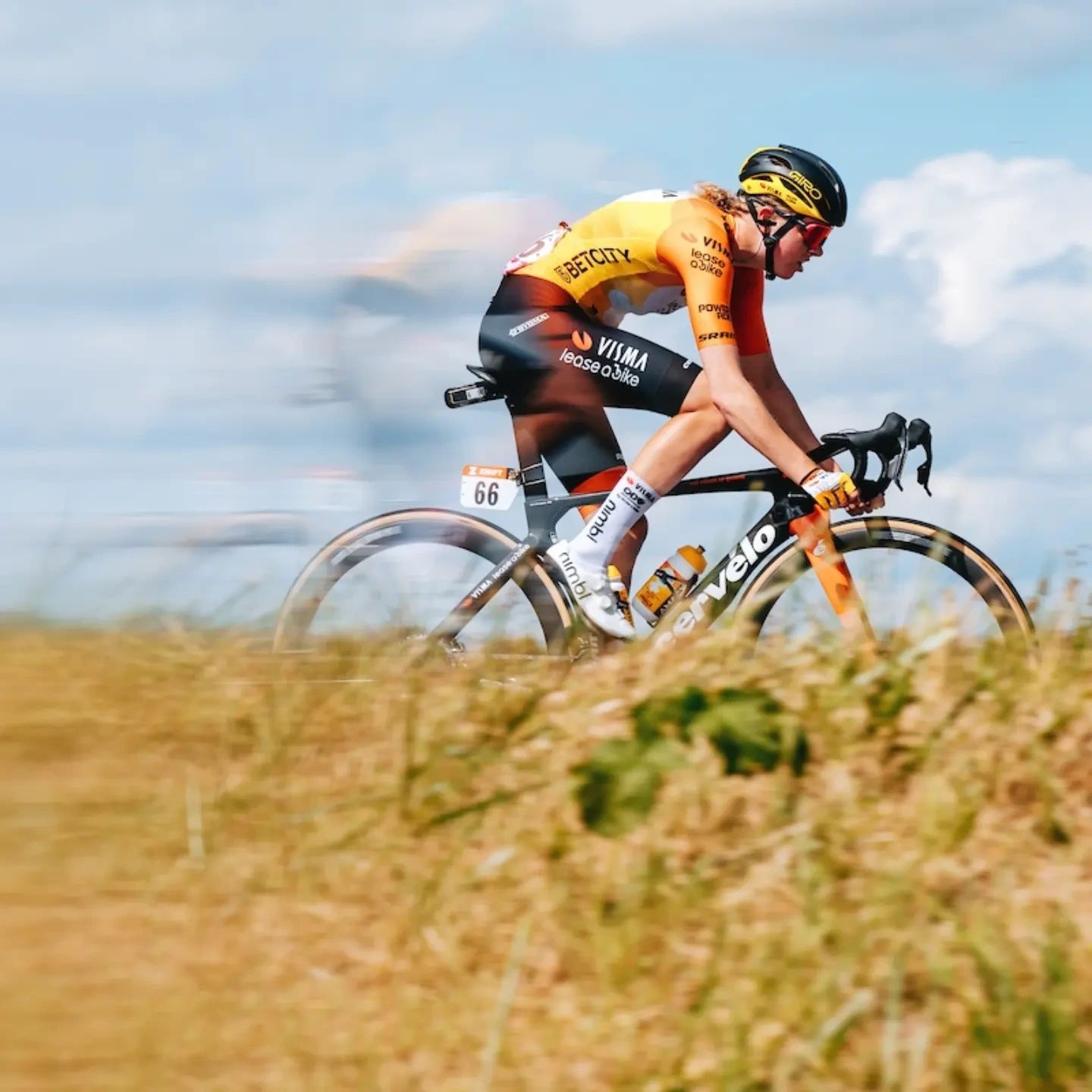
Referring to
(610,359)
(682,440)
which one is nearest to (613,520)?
(682,440)

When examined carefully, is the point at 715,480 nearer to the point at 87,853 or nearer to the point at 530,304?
the point at 530,304

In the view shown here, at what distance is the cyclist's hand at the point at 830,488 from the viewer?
6812 mm

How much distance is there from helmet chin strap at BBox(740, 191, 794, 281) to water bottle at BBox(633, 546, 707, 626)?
1196 mm

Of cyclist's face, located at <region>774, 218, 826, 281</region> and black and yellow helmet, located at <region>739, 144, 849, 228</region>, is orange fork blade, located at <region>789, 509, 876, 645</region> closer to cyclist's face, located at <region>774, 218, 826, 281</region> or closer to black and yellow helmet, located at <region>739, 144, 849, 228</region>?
cyclist's face, located at <region>774, 218, 826, 281</region>

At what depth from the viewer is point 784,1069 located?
3160mm

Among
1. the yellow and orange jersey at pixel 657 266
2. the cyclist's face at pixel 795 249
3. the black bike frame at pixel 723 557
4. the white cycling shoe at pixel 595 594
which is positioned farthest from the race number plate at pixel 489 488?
the cyclist's face at pixel 795 249

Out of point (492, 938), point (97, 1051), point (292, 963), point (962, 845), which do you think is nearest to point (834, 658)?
point (962, 845)

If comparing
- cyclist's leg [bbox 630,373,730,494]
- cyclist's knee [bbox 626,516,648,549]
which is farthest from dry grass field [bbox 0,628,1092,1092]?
cyclist's knee [bbox 626,516,648,549]

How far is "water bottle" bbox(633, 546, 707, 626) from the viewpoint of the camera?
700 cm

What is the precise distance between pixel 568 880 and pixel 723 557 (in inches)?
128

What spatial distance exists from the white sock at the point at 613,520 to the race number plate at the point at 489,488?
0.34 metres

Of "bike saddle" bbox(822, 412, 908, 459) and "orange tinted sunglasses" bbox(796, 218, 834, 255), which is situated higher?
"orange tinted sunglasses" bbox(796, 218, 834, 255)

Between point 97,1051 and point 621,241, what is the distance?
4252 millimetres

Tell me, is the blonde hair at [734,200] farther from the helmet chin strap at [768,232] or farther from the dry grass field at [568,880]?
the dry grass field at [568,880]
